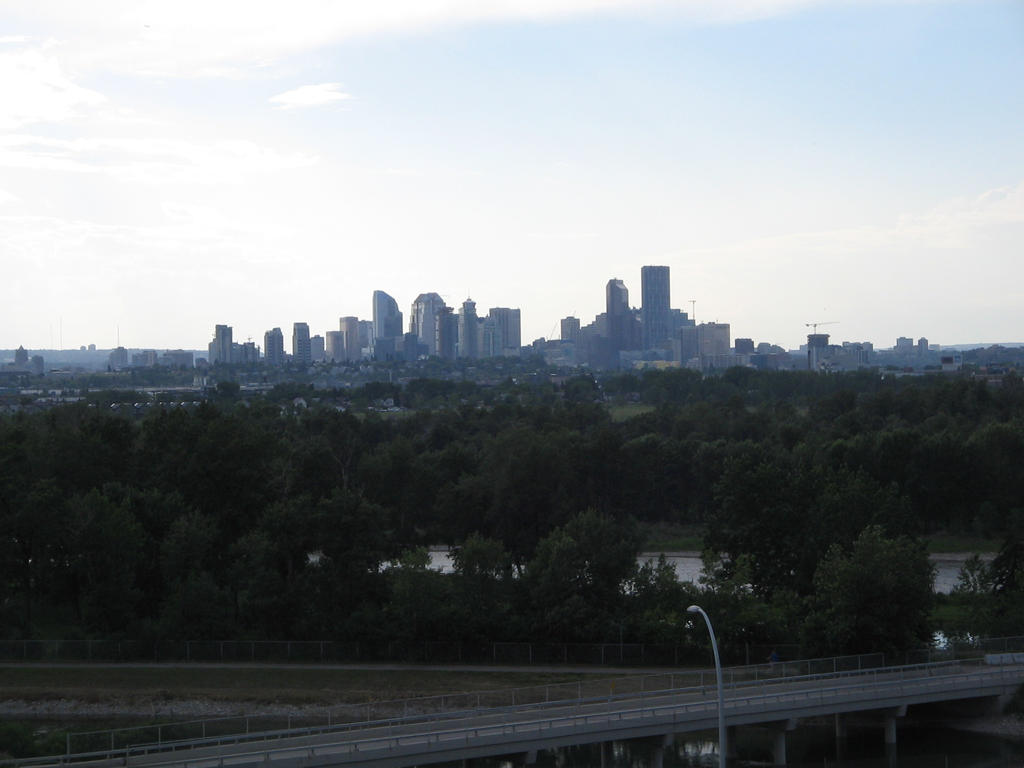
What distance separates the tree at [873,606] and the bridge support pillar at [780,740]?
6.05 m

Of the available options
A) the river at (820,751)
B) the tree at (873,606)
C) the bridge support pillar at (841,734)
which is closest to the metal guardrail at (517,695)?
the tree at (873,606)

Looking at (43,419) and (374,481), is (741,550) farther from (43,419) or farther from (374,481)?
(43,419)

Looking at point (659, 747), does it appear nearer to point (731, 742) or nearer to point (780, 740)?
point (731, 742)

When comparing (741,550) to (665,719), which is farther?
(741,550)

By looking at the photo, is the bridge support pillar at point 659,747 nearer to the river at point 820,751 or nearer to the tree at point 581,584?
the river at point 820,751

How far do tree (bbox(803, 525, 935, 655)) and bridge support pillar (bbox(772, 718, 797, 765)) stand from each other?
19.8ft

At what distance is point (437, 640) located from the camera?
161ft

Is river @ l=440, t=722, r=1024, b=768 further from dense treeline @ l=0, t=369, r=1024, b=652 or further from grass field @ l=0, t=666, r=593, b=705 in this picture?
grass field @ l=0, t=666, r=593, b=705

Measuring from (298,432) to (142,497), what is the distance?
3984 centimetres

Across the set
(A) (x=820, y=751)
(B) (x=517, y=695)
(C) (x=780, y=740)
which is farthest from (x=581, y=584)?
(C) (x=780, y=740)

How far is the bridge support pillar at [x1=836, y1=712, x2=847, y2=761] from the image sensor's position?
1585 inches

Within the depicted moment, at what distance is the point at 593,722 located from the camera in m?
35.8

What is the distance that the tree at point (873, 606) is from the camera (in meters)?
43.6

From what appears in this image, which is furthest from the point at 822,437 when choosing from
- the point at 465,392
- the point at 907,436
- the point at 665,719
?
the point at 465,392
